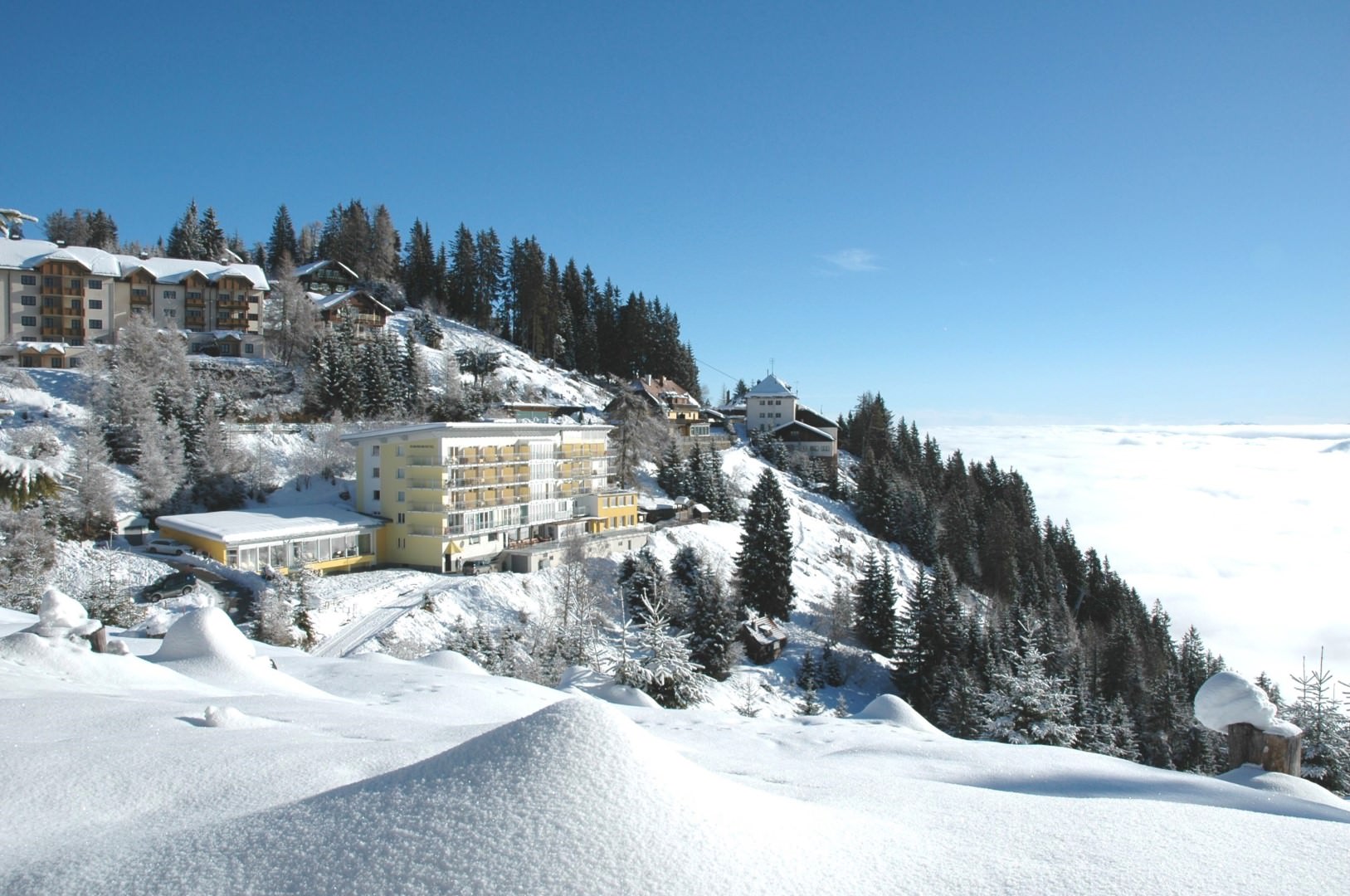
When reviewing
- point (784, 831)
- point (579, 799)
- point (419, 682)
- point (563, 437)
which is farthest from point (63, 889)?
point (563, 437)

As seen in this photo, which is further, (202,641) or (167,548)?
(167,548)

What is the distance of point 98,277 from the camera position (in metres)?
57.5

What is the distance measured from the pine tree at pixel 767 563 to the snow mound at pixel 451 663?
29.7m

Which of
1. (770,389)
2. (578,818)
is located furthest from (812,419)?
(578,818)

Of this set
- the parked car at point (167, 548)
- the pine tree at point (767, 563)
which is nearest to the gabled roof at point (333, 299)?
the parked car at point (167, 548)

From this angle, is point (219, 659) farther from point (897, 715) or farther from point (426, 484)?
point (426, 484)

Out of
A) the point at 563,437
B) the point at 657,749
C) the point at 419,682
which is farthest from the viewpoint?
the point at 563,437

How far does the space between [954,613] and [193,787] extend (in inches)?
1561

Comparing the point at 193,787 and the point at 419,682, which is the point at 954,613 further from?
the point at 193,787

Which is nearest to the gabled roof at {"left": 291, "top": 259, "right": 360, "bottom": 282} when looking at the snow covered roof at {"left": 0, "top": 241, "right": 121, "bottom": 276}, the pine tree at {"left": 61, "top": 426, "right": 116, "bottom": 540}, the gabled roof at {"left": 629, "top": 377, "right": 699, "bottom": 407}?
the snow covered roof at {"left": 0, "top": 241, "right": 121, "bottom": 276}

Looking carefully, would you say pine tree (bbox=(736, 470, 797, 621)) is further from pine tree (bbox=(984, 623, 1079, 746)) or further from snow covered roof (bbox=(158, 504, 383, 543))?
snow covered roof (bbox=(158, 504, 383, 543))

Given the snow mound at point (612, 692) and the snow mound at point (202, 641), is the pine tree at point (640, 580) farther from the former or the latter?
the snow mound at point (202, 641)

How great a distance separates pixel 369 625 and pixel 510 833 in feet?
94.8

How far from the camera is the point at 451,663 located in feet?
46.8
